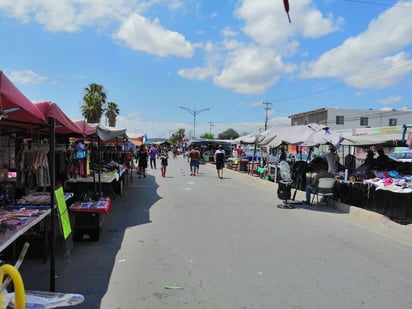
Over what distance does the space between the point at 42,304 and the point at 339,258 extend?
14.7 ft

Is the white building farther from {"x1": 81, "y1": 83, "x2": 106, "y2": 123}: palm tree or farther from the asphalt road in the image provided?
the asphalt road

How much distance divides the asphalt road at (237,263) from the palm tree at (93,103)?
103 feet

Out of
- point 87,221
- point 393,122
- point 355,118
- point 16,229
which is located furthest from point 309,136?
point 393,122

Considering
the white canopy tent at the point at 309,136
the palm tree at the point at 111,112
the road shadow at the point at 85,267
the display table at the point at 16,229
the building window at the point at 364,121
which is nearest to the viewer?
the display table at the point at 16,229

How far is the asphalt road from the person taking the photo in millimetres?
4023

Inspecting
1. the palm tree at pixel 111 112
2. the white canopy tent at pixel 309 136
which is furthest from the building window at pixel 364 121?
the white canopy tent at pixel 309 136

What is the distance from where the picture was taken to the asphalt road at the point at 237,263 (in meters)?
4.02

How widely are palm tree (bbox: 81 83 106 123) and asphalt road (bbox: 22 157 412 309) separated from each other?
31.5 m

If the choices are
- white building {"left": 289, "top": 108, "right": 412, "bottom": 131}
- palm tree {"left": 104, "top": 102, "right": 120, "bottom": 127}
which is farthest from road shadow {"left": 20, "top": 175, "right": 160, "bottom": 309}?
white building {"left": 289, "top": 108, "right": 412, "bottom": 131}

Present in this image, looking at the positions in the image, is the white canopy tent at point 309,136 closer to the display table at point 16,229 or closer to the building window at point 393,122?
the display table at point 16,229

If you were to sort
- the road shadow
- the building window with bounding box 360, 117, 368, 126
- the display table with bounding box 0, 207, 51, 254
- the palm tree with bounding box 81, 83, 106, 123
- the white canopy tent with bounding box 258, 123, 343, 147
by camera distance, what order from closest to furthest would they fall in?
1. the display table with bounding box 0, 207, 51, 254
2. the road shadow
3. the white canopy tent with bounding box 258, 123, 343, 147
4. the palm tree with bounding box 81, 83, 106, 123
5. the building window with bounding box 360, 117, 368, 126

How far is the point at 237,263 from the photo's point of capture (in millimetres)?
5168

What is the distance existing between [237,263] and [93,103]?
36453mm

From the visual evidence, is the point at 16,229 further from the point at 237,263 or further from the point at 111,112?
the point at 111,112
